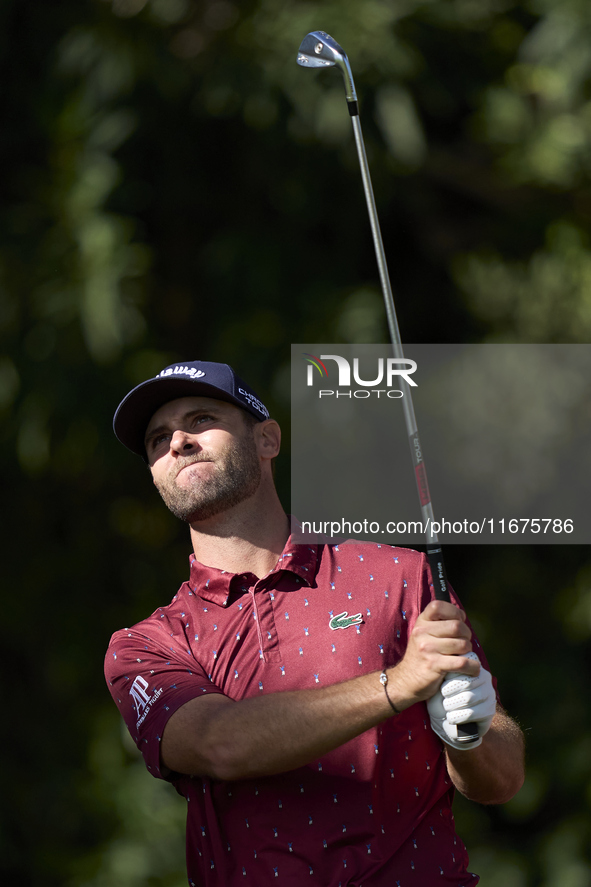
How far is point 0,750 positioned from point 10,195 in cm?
213

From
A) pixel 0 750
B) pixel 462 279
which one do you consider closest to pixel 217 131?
pixel 462 279

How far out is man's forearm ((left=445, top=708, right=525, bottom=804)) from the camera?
140 centimetres

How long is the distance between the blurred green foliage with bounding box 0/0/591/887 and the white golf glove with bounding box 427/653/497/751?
84.5 inches

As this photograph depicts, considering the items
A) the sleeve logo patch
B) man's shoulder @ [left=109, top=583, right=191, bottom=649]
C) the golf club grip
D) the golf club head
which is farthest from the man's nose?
the golf club head

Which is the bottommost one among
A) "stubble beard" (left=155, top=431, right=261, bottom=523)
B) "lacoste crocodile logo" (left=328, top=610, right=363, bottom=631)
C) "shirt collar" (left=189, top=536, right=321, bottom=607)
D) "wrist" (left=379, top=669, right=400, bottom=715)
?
"wrist" (left=379, top=669, right=400, bottom=715)

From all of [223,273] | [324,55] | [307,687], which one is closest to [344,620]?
[307,687]

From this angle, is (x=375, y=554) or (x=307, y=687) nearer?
(x=307, y=687)

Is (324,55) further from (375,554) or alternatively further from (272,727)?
(272,727)

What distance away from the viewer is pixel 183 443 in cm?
164

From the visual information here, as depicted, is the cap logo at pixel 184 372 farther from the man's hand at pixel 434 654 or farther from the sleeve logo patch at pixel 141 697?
the man's hand at pixel 434 654

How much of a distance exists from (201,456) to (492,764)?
676 mm

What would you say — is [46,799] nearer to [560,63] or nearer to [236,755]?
[236,755]

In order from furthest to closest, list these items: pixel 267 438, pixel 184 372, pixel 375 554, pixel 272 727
→ pixel 267 438 → pixel 184 372 → pixel 375 554 → pixel 272 727

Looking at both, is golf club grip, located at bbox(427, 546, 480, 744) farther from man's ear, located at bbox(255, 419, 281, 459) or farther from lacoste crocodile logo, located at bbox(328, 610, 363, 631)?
man's ear, located at bbox(255, 419, 281, 459)
